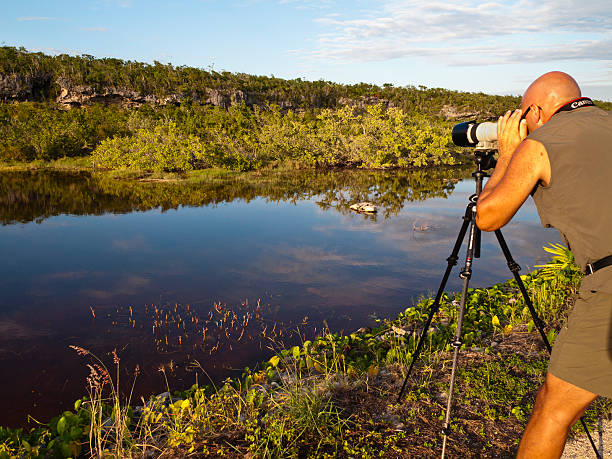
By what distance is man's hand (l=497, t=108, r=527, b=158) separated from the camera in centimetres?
221

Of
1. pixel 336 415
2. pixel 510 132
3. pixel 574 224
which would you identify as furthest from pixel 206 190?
pixel 574 224

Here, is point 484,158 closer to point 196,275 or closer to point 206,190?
point 196,275

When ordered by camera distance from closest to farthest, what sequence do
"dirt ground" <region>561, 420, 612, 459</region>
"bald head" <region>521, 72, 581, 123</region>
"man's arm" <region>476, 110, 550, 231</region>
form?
"man's arm" <region>476, 110, 550, 231</region> < "bald head" <region>521, 72, 581, 123</region> < "dirt ground" <region>561, 420, 612, 459</region>

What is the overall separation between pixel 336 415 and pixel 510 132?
248cm

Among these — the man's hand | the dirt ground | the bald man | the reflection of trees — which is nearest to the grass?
the dirt ground

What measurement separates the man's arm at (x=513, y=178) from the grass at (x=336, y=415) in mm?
1811

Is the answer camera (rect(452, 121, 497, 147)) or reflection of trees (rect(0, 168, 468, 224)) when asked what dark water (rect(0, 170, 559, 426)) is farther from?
camera (rect(452, 121, 497, 147))

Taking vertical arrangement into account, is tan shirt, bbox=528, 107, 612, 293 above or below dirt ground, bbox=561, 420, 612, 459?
above

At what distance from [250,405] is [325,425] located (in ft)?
2.38

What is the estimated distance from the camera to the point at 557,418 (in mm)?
1826

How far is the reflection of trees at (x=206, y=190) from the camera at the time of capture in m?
15.8

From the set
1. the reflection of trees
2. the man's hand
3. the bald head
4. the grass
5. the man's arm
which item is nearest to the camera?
the man's arm

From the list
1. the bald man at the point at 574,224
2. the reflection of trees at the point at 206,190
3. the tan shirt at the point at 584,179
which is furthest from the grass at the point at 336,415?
the reflection of trees at the point at 206,190

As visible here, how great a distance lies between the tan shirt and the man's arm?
0.17 ft
